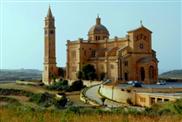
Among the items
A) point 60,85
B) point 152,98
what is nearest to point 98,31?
point 60,85

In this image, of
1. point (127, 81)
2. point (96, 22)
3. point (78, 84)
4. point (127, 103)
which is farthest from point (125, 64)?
point (127, 103)

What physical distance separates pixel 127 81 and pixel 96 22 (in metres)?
15.1

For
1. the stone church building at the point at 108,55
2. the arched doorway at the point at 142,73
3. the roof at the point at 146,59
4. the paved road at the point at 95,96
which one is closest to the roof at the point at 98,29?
the stone church building at the point at 108,55

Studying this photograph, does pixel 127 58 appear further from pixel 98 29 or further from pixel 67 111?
pixel 67 111

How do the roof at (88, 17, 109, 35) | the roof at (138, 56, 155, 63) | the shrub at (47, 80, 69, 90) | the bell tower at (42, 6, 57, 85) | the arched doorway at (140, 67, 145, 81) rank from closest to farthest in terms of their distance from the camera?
the roof at (138, 56, 155, 63) → the arched doorway at (140, 67, 145, 81) → the shrub at (47, 80, 69, 90) → the roof at (88, 17, 109, 35) → the bell tower at (42, 6, 57, 85)

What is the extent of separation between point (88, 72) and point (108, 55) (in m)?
4.19

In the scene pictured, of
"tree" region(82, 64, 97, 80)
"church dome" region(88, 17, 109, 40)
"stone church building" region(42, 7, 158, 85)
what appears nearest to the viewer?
"stone church building" region(42, 7, 158, 85)

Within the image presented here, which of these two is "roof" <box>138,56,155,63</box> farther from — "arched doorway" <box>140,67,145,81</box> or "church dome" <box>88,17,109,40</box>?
"church dome" <box>88,17,109,40</box>

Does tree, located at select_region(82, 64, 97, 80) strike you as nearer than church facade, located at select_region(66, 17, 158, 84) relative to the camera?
No

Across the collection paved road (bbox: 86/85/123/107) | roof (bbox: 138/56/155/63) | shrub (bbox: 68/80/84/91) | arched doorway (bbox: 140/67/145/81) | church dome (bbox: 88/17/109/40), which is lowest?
paved road (bbox: 86/85/123/107)

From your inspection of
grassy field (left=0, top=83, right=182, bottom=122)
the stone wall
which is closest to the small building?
the stone wall

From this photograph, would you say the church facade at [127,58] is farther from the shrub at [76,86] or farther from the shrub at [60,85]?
the shrub at [76,86]

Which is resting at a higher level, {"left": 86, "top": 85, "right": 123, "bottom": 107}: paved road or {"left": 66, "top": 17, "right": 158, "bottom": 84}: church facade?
{"left": 66, "top": 17, "right": 158, "bottom": 84}: church facade

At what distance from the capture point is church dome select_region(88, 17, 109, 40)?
65.3m
